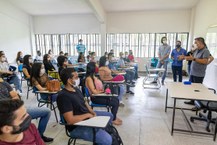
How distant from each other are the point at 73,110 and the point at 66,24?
786cm

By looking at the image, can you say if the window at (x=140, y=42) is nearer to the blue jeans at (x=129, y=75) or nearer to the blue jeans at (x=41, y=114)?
the blue jeans at (x=129, y=75)

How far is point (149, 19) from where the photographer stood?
755 cm

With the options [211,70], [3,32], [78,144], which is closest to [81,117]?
[78,144]

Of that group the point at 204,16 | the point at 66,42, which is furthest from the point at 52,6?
the point at 204,16

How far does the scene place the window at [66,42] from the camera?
879 cm

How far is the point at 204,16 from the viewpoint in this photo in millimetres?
5520

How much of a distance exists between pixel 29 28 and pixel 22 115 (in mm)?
9157

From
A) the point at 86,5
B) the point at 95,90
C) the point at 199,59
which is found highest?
the point at 86,5

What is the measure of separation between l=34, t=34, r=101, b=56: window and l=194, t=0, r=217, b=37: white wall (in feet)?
15.7

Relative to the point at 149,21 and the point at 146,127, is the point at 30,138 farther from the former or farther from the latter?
the point at 149,21

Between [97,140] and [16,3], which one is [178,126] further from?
[16,3]

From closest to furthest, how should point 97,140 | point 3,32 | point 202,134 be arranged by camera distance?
point 97,140 → point 202,134 → point 3,32

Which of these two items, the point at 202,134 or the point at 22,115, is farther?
the point at 202,134

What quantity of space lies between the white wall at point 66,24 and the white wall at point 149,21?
3.20 feet
